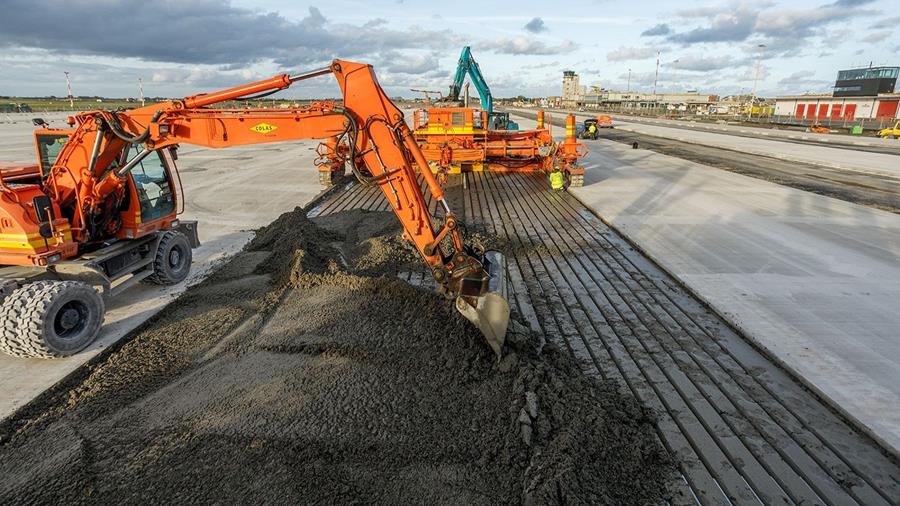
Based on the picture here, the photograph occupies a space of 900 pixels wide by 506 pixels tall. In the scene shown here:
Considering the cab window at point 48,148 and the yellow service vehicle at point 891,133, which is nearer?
the cab window at point 48,148

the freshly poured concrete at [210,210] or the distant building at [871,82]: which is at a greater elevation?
the distant building at [871,82]

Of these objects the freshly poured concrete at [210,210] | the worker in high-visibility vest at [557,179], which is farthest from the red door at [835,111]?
the freshly poured concrete at [210,210]

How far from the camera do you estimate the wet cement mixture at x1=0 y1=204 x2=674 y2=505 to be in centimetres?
361

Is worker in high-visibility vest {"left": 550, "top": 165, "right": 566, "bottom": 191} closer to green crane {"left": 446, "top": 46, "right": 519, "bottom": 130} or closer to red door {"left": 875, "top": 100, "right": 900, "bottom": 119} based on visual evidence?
green crane {"left": 446, "top": 46, "right": 519, "bottom": 130}

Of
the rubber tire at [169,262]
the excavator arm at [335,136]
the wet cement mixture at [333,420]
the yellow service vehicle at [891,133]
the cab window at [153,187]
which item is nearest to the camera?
the wet cement mixture at [333,420]

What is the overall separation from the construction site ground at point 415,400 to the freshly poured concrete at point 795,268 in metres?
0.28

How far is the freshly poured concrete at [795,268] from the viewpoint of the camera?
211 inches

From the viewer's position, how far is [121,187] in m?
6.78

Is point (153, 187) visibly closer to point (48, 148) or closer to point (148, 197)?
point (148, 197)

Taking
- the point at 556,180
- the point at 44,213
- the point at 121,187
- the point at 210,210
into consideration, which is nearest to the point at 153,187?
the point at 121,187

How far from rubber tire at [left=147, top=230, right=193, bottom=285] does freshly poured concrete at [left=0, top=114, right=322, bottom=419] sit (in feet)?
0.44

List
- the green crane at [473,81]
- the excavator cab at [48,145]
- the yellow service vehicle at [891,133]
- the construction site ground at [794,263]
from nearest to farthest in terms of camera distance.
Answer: the construction site ground at [794,263] < the excavator cab at [48,145] < the green crane at [473,81] < the yellow service vehicle at [891,133]

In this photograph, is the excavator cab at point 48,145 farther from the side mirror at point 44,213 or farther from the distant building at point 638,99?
the distant building at point 638,99

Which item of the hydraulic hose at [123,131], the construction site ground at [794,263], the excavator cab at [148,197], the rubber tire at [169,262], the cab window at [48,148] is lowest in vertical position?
the construction site ground at [794,263]
